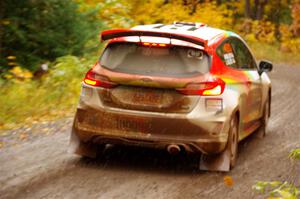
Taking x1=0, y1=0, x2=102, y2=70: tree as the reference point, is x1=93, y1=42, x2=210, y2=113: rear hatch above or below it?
above

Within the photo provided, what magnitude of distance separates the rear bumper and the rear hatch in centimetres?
11

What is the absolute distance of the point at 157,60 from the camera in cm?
862

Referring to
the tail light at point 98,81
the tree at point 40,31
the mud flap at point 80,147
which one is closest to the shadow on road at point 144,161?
the mud flap at point 80,147

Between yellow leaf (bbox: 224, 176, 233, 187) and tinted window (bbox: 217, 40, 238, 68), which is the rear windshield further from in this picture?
yellow leaf (bbox: 224, 176, 233, 187)

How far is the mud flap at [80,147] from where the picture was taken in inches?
356

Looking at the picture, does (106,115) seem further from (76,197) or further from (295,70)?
(295,70)

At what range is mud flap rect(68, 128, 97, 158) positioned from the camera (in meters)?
9.05

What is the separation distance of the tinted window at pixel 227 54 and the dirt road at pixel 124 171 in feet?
4.23

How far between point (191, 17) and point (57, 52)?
1451 centimetres

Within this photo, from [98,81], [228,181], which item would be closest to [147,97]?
[98,81]

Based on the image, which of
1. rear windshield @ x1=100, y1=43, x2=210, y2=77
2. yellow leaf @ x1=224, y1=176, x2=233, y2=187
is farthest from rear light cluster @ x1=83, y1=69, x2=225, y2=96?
yellow leaf @ x1=224, y1=176, x2=233, y2=187

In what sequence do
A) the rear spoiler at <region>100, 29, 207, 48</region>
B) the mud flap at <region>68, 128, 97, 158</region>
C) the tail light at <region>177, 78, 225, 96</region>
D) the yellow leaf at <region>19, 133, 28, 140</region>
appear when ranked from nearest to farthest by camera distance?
1. the tail light at <region>177, 78, 225, 96</region>
2. the rear spoiler at <region>100, 29, 207, 48</region>
3. the mud flap at <region>68, 128, 97, 158</region>
4. the yellow leaf at <region>19, 133, 28, 140</region>

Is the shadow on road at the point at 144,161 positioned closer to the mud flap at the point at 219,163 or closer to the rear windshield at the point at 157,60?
the mud flap at the point at 219,163

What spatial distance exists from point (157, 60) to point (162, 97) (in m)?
0.50
